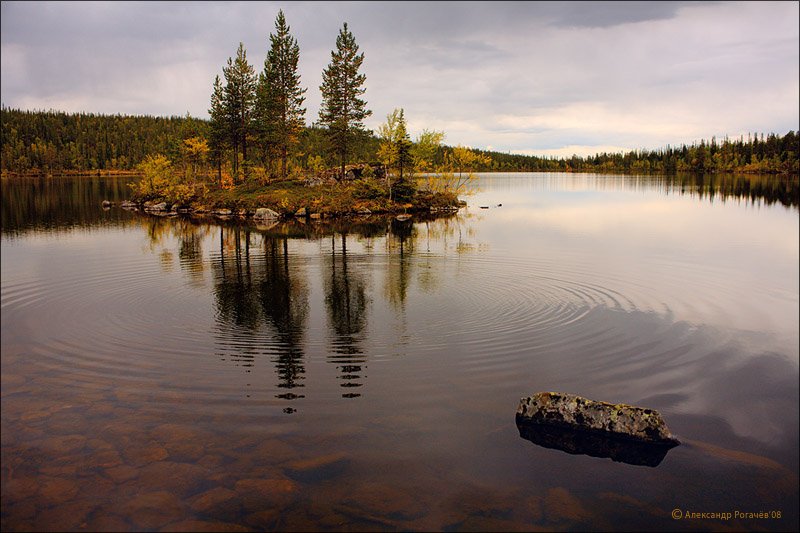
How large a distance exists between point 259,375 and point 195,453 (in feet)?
15.1

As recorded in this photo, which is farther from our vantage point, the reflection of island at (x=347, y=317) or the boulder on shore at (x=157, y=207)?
the boulder on shore at (x=157, y=207)

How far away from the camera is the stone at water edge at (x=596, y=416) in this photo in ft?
41.5

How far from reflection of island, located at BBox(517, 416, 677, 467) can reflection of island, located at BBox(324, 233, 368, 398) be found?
527cm

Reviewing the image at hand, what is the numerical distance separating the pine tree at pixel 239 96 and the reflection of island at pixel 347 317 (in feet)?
237

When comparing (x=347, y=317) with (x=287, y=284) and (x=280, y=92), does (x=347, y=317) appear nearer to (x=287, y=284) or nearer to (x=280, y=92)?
(x=287, y=284)

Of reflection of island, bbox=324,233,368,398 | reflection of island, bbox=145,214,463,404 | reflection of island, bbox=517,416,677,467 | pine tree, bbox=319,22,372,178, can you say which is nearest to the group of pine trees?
pine tree, bbox=319,22,372,178

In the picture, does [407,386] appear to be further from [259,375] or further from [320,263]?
[320,263]

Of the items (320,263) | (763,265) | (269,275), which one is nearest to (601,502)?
(269,275)

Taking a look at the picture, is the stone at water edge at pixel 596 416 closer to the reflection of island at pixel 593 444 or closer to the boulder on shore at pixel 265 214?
the reflection of island at pixel 593 444

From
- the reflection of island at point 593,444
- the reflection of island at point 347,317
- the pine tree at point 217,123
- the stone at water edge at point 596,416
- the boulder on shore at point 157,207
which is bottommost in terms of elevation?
the reflection of island at point 593,444

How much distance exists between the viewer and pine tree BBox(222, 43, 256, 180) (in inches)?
3780

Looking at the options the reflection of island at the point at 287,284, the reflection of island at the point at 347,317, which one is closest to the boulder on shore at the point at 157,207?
the reflection of island at the point at 287,284

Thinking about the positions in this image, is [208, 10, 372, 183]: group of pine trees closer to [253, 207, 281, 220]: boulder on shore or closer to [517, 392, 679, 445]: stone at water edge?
[253, 207, 281, 220]: boulder on shore

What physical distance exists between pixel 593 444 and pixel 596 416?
726 millimetres
